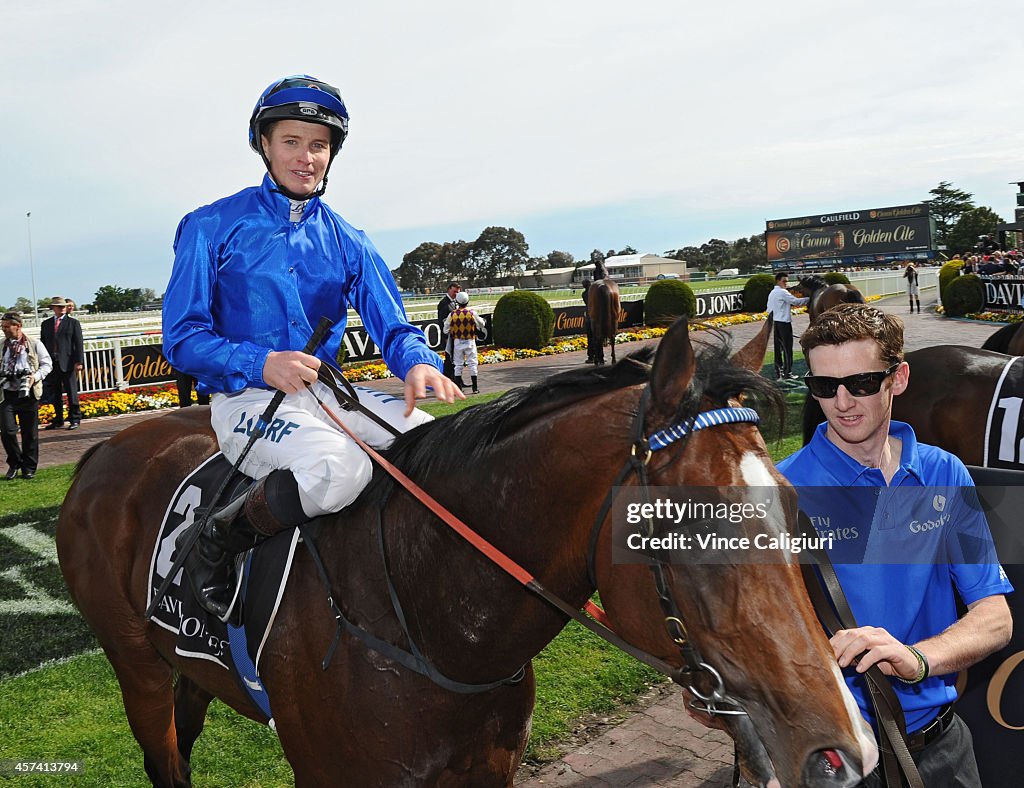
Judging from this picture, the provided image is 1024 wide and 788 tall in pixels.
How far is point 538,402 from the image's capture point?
192 centimetres

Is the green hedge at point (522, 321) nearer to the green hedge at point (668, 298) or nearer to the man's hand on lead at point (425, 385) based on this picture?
the green hedge at point (668, 298)

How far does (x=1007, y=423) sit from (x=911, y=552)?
3684 millimetres

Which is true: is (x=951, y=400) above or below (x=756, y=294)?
below

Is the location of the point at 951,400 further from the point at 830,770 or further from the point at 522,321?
the point at 522,321

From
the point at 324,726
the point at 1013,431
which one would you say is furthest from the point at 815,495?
the point at 1013,431

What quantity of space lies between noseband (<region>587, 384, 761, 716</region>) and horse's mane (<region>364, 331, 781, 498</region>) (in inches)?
1.5

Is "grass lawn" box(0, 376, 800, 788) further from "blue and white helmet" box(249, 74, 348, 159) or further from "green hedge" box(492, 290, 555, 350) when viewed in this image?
"green hedge" box(492, 290, 555, 350)

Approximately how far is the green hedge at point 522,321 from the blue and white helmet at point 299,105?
19995 millimetres

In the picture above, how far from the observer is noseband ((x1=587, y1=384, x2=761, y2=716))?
4.64ft

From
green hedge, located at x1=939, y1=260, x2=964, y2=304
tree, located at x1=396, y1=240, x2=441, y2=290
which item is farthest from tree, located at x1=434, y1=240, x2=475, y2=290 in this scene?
green hedge, located at x1=939, y1=260, x2=964, y2=304

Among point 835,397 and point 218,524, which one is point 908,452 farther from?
point 218,524

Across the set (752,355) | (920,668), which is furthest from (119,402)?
(920,668)

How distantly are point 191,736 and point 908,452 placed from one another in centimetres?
315

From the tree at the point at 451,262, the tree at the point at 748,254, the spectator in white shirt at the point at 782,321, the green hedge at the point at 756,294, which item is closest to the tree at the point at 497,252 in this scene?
the tree at the point at 451,262
